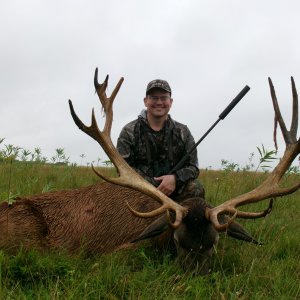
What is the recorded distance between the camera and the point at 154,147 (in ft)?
21.1

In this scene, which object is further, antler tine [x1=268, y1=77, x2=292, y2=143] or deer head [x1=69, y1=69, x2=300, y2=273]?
antler tine [x1=268, y1=77, x2=292, y2=143]

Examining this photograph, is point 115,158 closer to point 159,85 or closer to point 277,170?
point 277,170

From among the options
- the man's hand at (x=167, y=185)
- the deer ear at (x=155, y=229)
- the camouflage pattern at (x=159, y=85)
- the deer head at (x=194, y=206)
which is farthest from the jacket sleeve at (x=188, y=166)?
the deer ear at (x=155, y=229)

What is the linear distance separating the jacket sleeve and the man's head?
0.42 metres

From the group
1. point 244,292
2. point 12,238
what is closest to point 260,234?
point 244,292

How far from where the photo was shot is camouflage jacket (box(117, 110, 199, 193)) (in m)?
6.33

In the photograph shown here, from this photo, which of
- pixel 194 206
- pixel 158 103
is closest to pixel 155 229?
pixel 194 206

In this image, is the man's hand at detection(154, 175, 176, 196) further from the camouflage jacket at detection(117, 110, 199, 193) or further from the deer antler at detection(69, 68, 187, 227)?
the deer antler at detection(69, 68, 187, 227)

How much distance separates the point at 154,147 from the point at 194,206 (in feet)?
6.75

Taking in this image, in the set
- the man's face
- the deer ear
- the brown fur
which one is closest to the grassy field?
the deer ear

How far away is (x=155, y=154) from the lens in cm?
643

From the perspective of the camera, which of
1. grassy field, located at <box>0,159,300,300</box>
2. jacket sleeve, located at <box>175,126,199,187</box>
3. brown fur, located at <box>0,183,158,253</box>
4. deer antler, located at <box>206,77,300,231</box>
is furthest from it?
jacket sleeve, located at <box>175,126,199,187</box>

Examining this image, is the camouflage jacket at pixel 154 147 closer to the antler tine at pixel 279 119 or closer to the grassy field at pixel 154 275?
the grassy field at pixel 154 275

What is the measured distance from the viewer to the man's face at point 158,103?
649 cm
